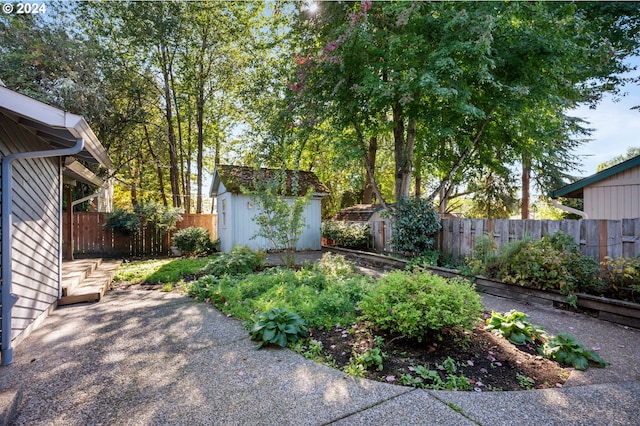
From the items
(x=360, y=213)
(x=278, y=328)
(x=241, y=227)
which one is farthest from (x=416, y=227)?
(x=360, y=213)

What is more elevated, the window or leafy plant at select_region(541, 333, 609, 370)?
the window

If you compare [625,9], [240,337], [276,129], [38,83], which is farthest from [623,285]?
[38,83]

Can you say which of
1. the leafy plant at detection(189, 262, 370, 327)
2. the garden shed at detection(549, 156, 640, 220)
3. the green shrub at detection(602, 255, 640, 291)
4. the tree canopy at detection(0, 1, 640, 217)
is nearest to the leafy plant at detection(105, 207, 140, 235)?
the tree canopy at detection(0, 1, 640, 217)

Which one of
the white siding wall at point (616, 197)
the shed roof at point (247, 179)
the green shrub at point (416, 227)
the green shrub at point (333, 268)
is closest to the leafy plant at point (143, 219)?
the shed roof at point (247, 179)

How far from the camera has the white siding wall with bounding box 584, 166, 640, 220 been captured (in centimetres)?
650

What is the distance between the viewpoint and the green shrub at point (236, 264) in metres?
6.78

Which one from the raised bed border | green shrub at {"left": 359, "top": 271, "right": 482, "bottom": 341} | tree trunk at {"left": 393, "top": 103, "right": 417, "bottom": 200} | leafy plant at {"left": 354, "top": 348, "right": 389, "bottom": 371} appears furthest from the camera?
tree trunk at {"left": 393, "top": 103, "right": 417, "bottom": 200}

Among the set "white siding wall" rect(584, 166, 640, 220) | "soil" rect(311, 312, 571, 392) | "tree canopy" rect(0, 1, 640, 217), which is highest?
"tree canopy" rect(0, 1, 640, 217)

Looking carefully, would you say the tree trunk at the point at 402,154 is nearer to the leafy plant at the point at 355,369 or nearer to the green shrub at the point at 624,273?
the green shrub at the point at 624,273

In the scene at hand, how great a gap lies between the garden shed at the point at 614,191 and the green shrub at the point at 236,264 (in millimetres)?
8055

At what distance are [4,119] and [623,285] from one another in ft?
25.3

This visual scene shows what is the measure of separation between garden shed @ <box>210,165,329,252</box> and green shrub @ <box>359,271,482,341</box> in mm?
7268

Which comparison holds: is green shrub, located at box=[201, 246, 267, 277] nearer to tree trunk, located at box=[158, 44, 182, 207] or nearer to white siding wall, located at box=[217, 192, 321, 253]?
white siding wall, located at box=[217, 192, 321, 253]

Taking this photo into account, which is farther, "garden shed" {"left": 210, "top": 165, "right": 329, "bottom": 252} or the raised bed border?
"garden shed" {"left": 210, "top": 165, "right": 329, "bottom": 252}
